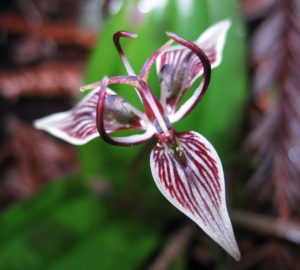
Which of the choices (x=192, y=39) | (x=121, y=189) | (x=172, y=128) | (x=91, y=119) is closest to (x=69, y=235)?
(x=121, y=189)

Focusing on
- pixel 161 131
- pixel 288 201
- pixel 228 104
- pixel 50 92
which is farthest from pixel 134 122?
pixel 50 92

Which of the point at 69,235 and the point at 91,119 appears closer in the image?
the point at 91,119

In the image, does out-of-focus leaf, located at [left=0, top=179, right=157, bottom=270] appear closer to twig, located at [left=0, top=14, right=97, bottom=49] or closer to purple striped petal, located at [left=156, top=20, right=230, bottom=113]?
purple striped petal, located at [left=156, top=20, right=230, bottom=113]

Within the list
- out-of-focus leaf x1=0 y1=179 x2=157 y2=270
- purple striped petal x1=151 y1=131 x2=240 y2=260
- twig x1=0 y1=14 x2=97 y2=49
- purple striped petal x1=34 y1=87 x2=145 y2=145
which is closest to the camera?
purple striped petal x1=151 y1=131 x2=240 y2=260

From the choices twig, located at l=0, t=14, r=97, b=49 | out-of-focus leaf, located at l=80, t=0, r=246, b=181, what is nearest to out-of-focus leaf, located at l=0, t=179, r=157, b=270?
out-of-focus leaf, located at l=80, t=0, r=246, b=181

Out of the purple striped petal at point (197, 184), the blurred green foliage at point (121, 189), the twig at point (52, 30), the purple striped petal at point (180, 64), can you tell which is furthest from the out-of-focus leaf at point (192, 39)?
the twig at point (52, 30)

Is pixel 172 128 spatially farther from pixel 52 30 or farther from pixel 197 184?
pixel 52 30

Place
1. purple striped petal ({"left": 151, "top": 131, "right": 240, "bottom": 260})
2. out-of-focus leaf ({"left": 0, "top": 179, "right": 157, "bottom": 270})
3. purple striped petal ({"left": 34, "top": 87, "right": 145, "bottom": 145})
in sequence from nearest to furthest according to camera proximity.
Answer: purple striped petal ({"left": 151, "top": 131, "right": 240, "bottom": 260}) < purple striped petal ({"left": 34, "top": 87, "right": 145, "bottom": 145}) < out-of-focus leaf ({"left": 0, "top": 179, "right": 157, "bottom": 270})

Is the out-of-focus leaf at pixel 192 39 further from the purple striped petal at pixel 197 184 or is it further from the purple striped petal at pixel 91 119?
the purple striped petal at pixel 197 184
